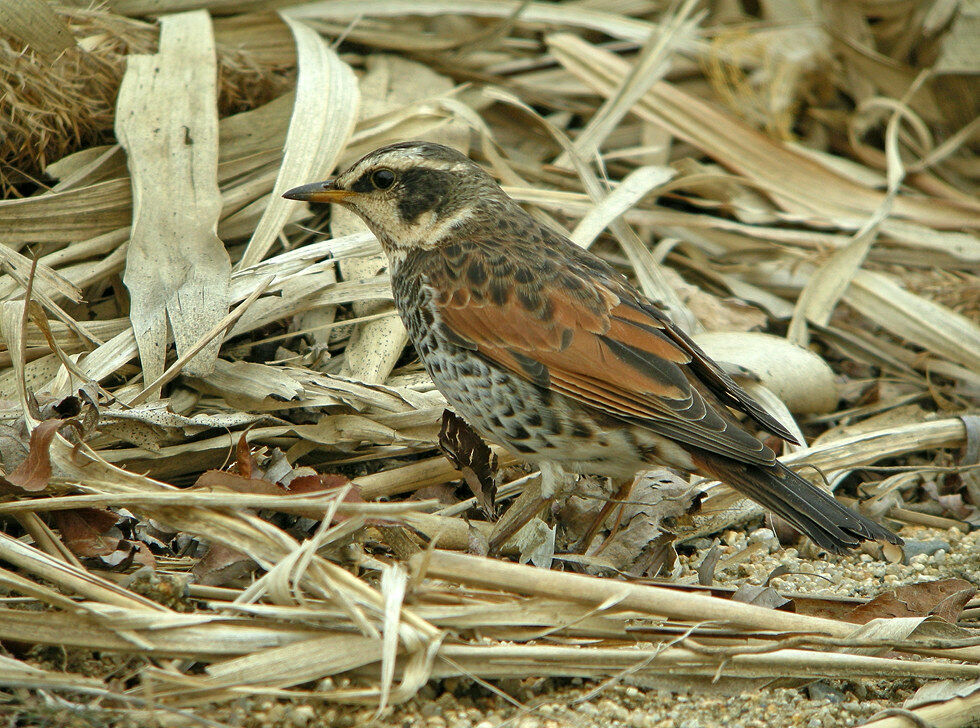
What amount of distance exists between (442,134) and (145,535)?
115 inches

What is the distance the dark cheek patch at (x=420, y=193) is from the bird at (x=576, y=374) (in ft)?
0.57

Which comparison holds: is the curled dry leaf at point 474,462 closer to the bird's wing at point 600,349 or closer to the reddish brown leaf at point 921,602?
the bird's wing at point 600,349

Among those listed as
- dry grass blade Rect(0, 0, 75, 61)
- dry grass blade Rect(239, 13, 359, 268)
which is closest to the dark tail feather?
dry grass blade Rect(239, 13, 359, 268)

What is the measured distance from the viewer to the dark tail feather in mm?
3508

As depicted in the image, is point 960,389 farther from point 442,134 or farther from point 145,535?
point 145,535

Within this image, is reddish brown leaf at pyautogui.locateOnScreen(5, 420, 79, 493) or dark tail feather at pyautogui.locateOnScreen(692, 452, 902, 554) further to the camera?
dark tail feather at pyautogui.locateOnScreen(692, 452, 902, 554)

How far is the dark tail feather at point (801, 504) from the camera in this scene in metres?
3.51

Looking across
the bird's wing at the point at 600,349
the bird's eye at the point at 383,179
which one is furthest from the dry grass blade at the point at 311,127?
the bird's wing at the point at 600,349

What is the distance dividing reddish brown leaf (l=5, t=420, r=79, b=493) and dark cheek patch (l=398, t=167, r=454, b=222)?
5.73 ft

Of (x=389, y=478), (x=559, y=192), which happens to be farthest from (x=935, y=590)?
(x=559, y=192)

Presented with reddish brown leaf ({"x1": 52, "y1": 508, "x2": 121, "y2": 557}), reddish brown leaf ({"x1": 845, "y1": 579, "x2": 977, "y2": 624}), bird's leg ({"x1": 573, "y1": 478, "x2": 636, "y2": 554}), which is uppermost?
reddish brown leaf ({"x1": 52, "y1": 508, "x2": 121, "y2": 557})

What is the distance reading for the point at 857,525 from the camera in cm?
352

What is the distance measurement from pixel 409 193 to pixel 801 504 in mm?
2032

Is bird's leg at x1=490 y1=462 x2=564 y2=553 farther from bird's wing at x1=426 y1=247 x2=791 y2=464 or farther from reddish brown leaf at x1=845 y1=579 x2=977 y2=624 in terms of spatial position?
reddish brown leaf at x1=845 y1=579 x2=977 y2=624
